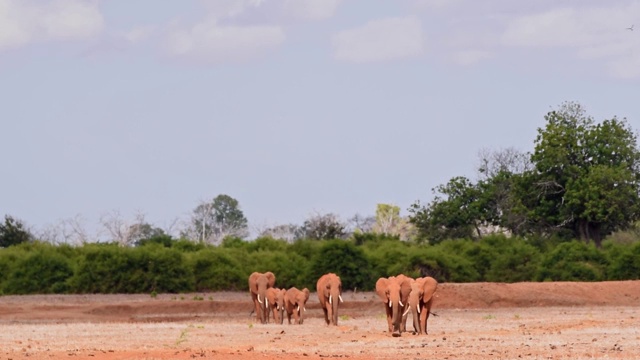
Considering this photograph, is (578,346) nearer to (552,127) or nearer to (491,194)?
(552,127)

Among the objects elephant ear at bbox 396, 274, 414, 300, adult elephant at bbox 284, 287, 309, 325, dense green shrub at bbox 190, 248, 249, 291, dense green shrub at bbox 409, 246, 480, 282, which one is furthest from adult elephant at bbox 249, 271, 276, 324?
dense green shrub at bbox 409, 246, 480, 282

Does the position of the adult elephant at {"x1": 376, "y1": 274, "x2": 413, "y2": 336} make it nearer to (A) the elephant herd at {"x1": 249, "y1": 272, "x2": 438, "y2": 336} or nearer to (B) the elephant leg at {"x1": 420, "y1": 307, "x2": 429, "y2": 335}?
(A) the elephant herd at {"x1": 249, "y1": 272, "x2": 438, "y2": 336}

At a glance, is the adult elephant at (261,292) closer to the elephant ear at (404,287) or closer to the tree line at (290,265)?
the elephant ear at (404,287)

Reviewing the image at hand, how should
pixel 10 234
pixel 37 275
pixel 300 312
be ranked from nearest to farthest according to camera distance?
pixel 300 312
pixel 37 275
pixel 10 234

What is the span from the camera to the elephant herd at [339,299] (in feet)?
99.1

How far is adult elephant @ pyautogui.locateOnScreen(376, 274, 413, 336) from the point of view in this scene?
30.1 metres

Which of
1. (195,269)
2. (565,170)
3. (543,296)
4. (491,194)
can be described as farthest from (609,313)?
(491,194)

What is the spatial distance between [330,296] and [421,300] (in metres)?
5.51

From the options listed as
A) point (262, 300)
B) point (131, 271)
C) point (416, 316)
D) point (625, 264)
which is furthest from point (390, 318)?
point (625, 264)

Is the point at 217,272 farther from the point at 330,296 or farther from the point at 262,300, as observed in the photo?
the point at 330,296

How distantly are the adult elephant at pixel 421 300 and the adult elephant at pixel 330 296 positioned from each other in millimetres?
4799

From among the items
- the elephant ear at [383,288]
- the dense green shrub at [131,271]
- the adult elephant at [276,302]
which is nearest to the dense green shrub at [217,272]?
the dense green shrub at [131,271]

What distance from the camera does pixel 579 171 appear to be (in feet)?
235

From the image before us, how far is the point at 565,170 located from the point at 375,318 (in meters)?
34.9
